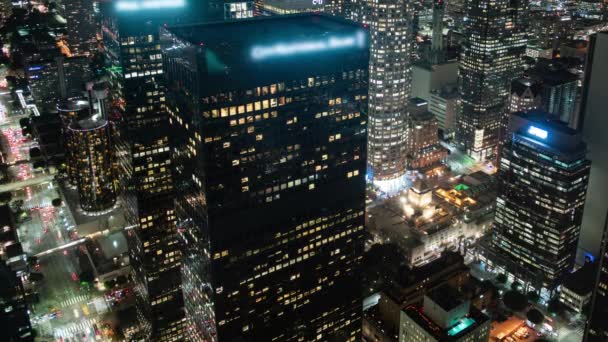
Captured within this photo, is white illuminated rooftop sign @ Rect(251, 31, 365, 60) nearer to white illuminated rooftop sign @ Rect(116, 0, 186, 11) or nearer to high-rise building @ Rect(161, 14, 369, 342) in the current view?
high-rise building @ Rect(161, 14, 369, 342)

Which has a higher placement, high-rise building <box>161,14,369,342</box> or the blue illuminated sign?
high-rise building <box>161,14,369,342</box>

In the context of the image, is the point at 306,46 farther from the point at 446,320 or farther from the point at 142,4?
the point at 446,320

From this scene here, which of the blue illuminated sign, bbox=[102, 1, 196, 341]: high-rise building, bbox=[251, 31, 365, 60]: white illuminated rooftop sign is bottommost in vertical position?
the blue illuminated sign

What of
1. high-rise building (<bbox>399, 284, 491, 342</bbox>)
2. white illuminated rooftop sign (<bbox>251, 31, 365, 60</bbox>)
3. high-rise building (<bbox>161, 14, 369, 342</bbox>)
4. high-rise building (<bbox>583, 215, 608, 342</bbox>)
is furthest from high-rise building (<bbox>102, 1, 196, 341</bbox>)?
high-rise building (<bbox>583, 215, 608, 342</bbox>)

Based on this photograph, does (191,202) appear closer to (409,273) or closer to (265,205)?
(265,205)

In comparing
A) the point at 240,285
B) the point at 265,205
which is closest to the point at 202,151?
the point at 265,205

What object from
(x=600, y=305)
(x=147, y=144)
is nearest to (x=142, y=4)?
(x=147, y=144)
